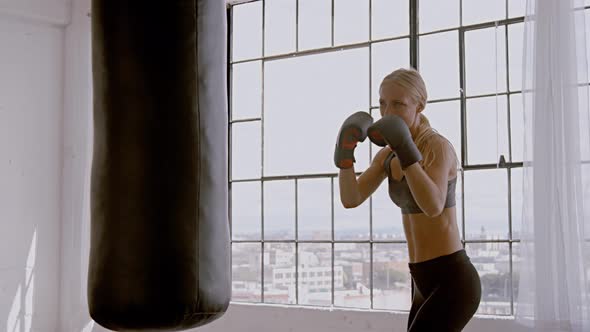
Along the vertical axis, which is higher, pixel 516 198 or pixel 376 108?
pixel 376 108

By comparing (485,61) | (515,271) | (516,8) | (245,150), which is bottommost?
(515,271)

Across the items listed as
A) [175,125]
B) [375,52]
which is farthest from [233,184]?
[175,125]

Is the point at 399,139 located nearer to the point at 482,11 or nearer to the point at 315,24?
the point at 482,11

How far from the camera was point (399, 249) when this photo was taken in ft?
13.8

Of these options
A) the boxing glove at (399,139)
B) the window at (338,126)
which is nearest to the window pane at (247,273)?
the window at (338,126)

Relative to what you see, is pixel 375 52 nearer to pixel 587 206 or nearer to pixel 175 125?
pixel 587 206

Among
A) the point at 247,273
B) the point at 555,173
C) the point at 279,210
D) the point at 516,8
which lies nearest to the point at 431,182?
the point at 555,173

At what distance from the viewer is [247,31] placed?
5.13 m

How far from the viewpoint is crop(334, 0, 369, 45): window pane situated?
4508 millimetres

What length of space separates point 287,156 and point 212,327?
1158mm

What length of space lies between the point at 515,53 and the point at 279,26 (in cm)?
164

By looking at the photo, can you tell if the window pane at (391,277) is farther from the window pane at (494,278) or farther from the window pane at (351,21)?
the window pane at (351,21)

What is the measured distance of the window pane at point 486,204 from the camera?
3.82m

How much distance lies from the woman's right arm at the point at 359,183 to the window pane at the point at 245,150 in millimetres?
2238
